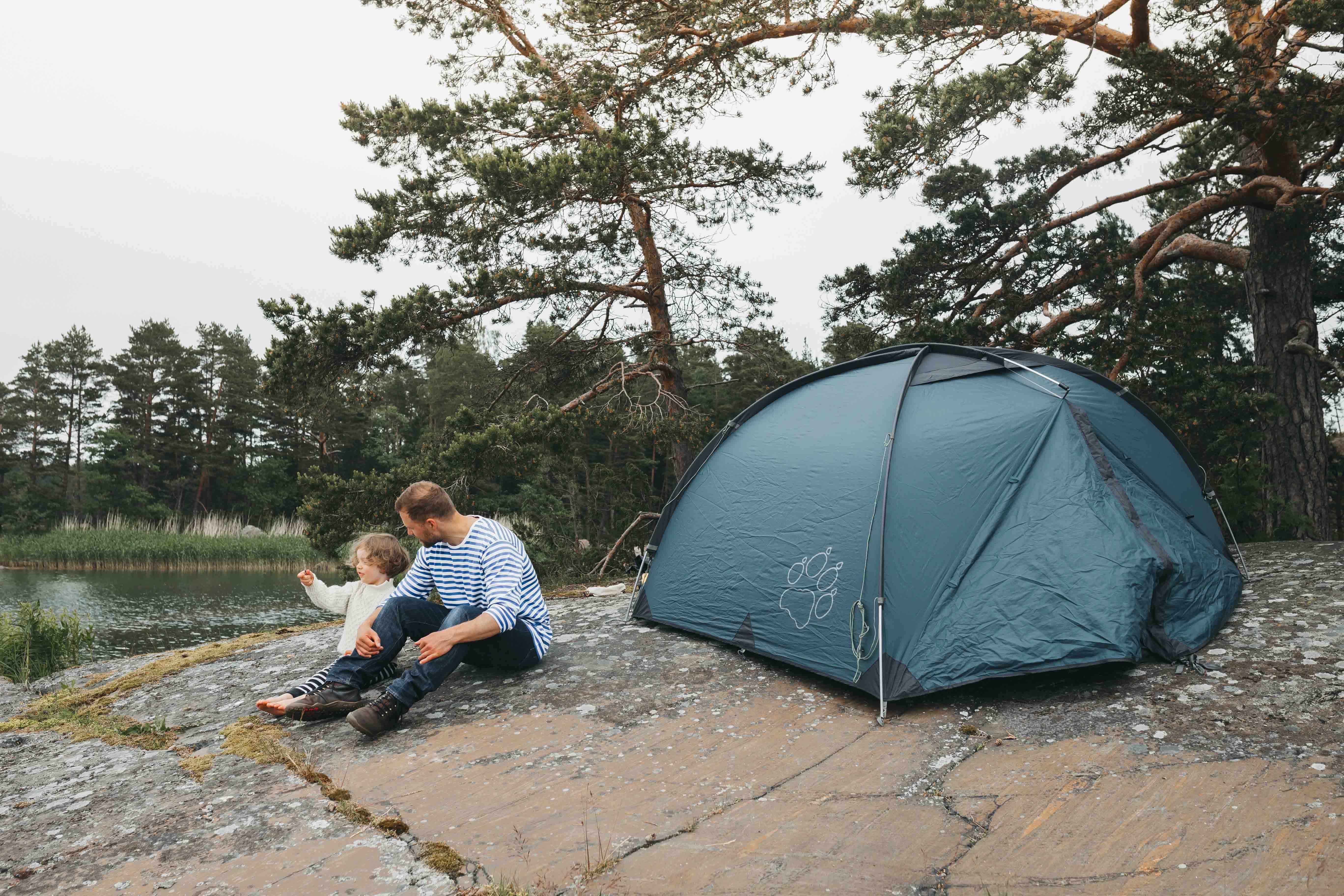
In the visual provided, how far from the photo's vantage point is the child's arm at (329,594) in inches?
179

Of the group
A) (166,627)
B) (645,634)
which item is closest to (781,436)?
(645,634)

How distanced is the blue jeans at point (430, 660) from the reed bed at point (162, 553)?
17.3 meters

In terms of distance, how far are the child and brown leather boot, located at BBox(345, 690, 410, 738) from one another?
72 centimetres

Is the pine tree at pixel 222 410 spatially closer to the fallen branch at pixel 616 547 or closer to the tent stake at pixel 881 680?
the fallen branch at pixel 616 547

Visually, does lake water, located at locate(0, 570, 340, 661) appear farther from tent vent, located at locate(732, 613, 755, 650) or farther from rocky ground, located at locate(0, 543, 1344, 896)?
tent vent, located at locate(732, 613, 755, 650)

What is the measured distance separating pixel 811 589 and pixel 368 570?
2.51 metres

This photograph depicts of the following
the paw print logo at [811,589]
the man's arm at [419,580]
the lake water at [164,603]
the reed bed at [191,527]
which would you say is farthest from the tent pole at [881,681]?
the reed bed at [191,527]

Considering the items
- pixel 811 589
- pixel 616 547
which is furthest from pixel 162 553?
pixel 811 589

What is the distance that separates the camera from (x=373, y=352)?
9.83m

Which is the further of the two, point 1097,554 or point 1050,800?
point 1097,554

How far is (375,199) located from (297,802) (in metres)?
8.93

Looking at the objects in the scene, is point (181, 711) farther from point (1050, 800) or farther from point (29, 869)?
point (1050, 800)

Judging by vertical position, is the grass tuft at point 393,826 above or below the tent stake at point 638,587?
below

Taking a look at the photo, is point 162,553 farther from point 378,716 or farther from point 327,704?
point 378,716
